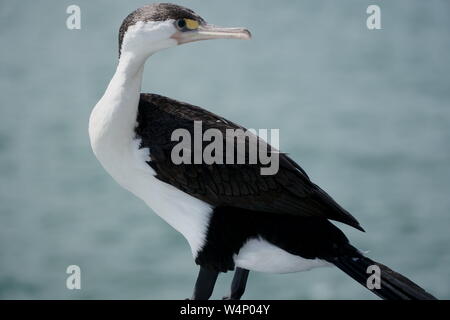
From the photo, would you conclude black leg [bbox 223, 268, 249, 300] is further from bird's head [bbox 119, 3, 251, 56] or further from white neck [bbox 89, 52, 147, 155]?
bird's head [bbox 119, 3, 251, 56]

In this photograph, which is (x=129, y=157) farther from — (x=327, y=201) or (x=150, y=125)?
(x=327, y=201)

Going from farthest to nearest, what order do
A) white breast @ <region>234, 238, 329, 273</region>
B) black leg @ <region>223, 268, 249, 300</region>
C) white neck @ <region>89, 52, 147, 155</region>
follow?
1. black leg @ <region>223, 268, 249, 300</region>
2. white breast @ <region>234, 238, 329, 273</region>
3. white neck @ <region>89, 52, 147, 155</region>

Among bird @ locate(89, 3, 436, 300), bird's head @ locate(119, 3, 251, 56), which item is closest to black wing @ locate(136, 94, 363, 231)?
bird @ locate(89, 3, 436, 300)

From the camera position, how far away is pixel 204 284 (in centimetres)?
375

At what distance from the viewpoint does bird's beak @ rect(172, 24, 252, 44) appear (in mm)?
3498

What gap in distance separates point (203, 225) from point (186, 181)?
21 cm

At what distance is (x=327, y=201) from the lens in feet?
11.9

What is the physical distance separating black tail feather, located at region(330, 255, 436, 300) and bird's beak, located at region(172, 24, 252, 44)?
1.06 metres

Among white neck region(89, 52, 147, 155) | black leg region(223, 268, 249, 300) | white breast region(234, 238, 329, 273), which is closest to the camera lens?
white neck region(89, 52, 147, 155)

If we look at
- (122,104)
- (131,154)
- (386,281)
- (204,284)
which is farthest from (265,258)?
(122,104)

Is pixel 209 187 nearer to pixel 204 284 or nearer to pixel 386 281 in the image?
pixel 204 284

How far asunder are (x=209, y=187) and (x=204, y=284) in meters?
0.48

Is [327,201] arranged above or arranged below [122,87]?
below

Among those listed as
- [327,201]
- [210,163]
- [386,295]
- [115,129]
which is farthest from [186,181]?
[386,295]
